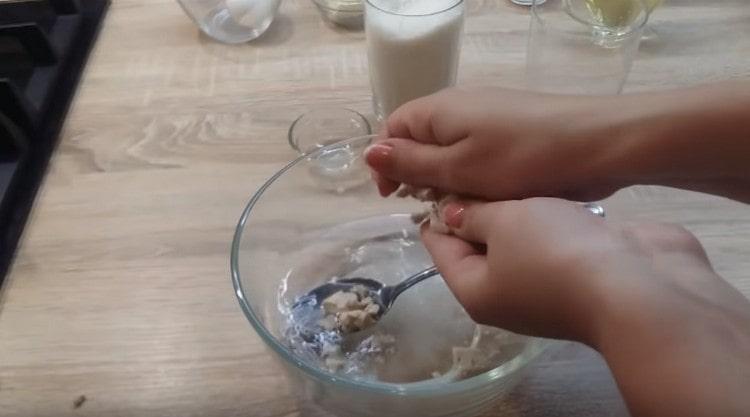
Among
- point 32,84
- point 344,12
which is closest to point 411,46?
point 344,12

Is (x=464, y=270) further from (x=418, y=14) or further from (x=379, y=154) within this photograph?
(x=418, y=14)

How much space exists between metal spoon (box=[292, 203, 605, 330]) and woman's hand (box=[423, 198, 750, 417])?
11 cm

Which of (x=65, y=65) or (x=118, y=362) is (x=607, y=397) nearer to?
(x=118, y=362)

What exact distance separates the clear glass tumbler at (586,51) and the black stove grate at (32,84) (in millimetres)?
494

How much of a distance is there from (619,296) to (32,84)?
648mm

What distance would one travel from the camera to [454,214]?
521 mm

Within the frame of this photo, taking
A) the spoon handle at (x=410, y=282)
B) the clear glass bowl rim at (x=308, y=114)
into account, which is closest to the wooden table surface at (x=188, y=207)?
the clear glass bowl rim at (x=308, y=114)

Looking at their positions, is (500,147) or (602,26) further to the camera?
(602,26)

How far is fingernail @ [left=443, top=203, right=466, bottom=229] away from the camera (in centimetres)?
52

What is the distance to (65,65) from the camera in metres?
0.84

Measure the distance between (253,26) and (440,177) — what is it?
17.3 inches

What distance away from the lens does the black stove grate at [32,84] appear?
0.71 meters

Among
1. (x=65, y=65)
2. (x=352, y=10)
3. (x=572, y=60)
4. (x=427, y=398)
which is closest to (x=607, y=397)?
(x=427, y=398)

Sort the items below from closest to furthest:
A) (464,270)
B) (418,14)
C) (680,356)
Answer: (680,356)
(464,270)
(418,14)
